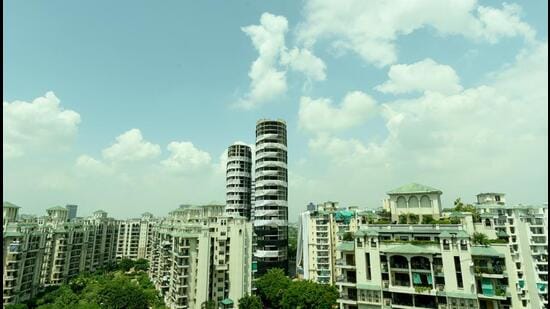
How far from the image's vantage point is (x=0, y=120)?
5180 mm

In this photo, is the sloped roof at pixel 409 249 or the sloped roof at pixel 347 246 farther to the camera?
the sloped roof at pixel 347 246

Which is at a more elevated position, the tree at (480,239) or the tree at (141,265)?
the tree at (480,239)

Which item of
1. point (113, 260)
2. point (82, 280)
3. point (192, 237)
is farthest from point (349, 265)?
Answer: point (113, 260)

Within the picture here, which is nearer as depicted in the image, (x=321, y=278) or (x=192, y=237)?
(x=192, y=237)

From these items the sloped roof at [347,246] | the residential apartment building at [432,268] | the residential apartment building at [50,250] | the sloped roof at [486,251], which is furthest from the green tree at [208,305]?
the sloped roof at [486,251]

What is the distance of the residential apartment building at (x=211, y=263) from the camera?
44688 millimetres

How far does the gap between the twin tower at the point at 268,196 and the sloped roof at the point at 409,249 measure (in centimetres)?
3955

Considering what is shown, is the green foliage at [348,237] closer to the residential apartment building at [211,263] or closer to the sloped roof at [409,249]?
the sloped roof at [409,249]

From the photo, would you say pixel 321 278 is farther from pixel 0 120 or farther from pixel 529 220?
pixel 0 120

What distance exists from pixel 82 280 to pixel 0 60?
68956 mm

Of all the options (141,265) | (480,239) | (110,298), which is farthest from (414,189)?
(141,265)

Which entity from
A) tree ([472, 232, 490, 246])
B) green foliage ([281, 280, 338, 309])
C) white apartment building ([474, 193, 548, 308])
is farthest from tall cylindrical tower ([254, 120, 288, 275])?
tree ([472, 232, 490, 246])

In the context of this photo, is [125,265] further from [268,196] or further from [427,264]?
[427,264]

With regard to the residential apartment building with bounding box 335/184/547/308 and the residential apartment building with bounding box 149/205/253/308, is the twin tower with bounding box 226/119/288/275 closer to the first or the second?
the residential apartment building with bounding box 149/205/253/308
